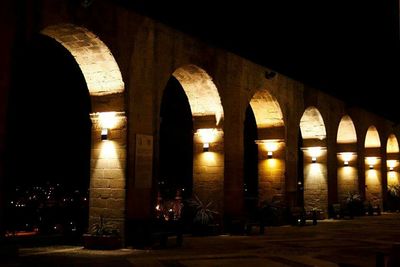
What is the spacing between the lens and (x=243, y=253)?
10.8 m

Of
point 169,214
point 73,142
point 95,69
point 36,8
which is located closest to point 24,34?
point 36,8

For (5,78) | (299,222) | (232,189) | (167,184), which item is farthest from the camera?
(167,184)

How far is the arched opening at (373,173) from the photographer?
26.4m

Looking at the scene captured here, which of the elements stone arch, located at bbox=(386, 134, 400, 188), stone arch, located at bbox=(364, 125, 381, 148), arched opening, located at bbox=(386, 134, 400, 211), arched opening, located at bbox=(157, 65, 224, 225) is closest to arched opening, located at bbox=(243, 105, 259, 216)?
stone arch, located at bbox=(364, 125, 381, 148)

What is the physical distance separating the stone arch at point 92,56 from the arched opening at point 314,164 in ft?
36.6

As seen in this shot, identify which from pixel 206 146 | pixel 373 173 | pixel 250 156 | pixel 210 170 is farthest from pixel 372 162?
pixel 206 146

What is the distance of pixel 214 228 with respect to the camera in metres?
14.4

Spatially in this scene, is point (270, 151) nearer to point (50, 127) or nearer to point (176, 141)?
point (176, 141)

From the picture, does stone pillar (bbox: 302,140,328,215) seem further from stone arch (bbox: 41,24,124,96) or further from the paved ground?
stone arch (bbox: 41,24,124,96)

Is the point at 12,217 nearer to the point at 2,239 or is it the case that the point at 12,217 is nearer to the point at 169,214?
the point at 169,214

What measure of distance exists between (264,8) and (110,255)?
8.08 metres

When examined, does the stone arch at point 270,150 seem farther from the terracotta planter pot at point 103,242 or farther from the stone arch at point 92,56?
the terracotta planter pot at point 103,242

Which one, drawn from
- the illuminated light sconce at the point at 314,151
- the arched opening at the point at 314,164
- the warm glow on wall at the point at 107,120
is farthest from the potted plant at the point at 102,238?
the illuminated light sconce at the point at 314,151

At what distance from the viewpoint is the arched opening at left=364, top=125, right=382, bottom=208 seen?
2642cm
